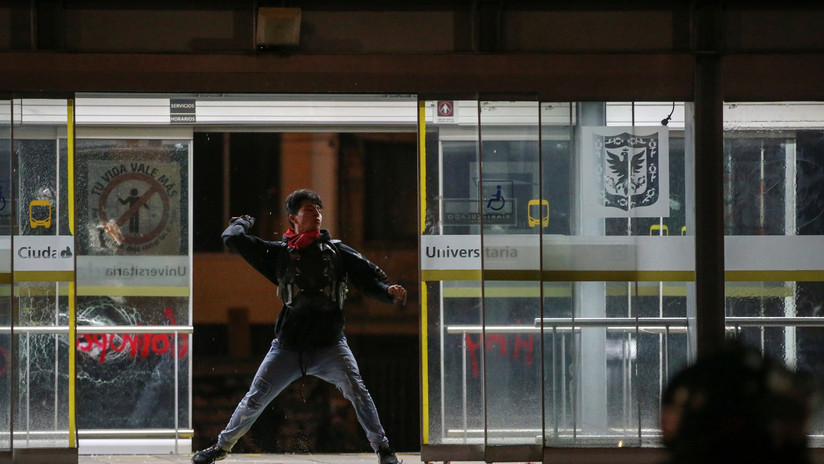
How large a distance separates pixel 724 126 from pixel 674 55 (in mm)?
575

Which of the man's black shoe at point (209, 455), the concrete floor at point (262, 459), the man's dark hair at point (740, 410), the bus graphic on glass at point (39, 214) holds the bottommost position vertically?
the concrete floor at point (262, 459)

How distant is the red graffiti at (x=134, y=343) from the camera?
8.09 meters

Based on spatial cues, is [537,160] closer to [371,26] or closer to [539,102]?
[539,102]

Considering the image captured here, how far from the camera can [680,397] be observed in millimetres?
1516

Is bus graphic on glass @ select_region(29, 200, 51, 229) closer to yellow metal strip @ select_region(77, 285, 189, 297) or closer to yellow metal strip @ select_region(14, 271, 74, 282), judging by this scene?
yellow metal strip @ select_region(14, 271, 74, 282)

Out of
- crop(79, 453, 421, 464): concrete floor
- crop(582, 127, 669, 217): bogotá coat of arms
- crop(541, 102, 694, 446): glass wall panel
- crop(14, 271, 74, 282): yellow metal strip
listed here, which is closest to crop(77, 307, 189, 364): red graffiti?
crop(79, 453, 421, 464): concrete floor

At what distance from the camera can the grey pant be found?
6539 millimetres

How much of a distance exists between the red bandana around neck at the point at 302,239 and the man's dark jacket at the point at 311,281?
3 centimetres

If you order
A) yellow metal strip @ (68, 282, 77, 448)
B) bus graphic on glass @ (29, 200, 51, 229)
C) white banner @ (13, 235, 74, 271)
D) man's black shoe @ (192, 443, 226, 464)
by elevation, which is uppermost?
bus graphic on glass @ (29, 200, 51, 229)

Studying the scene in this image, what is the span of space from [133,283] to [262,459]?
1732 millimetres

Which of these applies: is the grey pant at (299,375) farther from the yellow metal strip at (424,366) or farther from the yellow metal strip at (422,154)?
the yellow metal strip at (422,154)

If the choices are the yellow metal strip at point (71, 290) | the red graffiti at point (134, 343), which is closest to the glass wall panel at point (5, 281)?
the yellow metal strip at point (71, 290)

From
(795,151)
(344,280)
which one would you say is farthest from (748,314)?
(344,280)

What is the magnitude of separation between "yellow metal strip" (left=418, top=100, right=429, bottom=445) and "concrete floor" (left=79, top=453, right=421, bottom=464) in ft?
2.90
